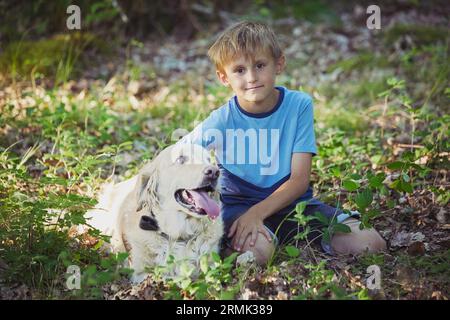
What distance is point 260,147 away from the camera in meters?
3.35

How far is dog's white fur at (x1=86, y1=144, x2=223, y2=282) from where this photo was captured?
113 inches

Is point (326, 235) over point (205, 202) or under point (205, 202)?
under

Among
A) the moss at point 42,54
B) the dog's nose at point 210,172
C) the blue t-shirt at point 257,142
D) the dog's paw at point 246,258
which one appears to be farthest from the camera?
the moss at point 42,54

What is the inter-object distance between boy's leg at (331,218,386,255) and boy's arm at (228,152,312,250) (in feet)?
1.32

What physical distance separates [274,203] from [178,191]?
0.62 metres

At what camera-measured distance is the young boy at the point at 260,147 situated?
321 cm

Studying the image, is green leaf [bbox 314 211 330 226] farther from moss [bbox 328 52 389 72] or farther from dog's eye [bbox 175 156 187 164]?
moss [bbox 328 52 389 72]

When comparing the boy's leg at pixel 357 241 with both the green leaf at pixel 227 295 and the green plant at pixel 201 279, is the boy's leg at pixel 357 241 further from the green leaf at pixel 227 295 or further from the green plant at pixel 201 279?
the green leaf at pixel 227 295

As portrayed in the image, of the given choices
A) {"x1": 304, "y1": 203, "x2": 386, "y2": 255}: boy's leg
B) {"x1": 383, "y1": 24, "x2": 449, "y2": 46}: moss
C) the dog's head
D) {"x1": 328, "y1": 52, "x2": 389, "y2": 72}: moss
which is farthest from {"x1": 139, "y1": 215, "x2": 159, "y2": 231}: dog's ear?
{"x1": 383, "y1": 24, "x2": 449, "y2": 46}: moss

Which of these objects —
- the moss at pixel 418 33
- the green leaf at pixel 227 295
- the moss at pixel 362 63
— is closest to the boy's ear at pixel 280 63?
the green leaf at pixel 227 295

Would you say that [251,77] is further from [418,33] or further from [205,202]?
[418,33]

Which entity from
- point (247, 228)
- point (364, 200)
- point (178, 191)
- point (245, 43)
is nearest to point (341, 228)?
point (364, 200)

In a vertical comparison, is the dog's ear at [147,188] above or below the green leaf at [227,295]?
above
